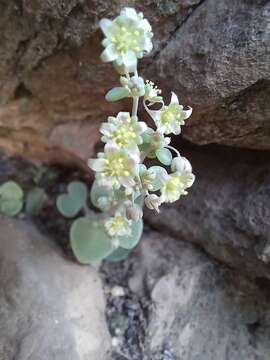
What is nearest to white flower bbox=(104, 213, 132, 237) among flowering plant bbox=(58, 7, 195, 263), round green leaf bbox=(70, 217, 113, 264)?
flowering plant bbox=(58, 7, 195, 263)

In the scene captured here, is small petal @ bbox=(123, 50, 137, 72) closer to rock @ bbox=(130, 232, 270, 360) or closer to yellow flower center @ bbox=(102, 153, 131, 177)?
yellow flower center @ bbox=(102, 153, 131, 177)

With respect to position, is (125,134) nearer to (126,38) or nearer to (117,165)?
(117,165)

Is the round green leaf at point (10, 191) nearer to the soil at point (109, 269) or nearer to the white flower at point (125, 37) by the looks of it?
the soil at point (109, 269)

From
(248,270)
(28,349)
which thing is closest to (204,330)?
(248,270)

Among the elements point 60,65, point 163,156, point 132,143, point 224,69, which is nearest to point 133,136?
point 132,143

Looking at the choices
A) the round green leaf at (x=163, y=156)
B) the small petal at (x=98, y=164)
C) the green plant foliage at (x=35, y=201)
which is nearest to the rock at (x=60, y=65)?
the green plant foliage at (x=35, y=201)
